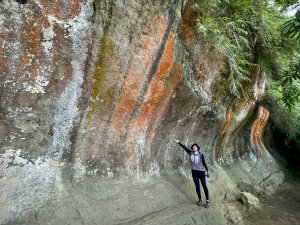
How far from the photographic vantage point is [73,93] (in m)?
5.05

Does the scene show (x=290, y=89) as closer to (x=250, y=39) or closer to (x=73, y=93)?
(x=250, y=39)

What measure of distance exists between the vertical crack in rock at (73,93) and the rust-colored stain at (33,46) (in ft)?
1.73

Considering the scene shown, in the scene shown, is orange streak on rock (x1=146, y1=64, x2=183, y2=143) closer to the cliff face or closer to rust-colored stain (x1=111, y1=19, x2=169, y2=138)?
the cliff face

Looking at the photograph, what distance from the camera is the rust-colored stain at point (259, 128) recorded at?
38.3 feet

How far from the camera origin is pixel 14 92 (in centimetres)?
447

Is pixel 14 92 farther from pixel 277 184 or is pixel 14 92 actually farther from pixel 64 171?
pixel 277 184

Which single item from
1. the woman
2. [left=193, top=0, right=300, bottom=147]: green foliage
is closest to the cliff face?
[left=193, top=0, right=300, bottom=147]: green foliage

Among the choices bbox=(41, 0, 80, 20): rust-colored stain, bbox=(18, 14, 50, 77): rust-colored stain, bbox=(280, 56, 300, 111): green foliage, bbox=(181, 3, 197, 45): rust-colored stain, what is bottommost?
bbox=(280, 56, 300, 111): green foliage

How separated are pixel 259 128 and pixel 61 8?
34.4 feet

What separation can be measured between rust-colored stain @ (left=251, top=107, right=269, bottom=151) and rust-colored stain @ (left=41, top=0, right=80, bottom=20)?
366 inches

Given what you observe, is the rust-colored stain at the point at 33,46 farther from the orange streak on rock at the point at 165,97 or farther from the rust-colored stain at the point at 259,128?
the rust-colored stain at the point at 259,128

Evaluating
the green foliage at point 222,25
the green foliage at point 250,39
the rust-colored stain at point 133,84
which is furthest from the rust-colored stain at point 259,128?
the rust-colored stain at point 133,84

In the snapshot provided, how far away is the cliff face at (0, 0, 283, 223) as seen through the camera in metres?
4.45

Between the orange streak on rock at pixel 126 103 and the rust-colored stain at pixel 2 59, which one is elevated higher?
the rust-colored stain at pixel 2 59
